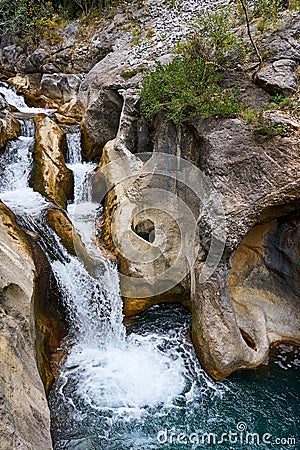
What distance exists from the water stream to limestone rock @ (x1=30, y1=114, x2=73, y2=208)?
1073mm

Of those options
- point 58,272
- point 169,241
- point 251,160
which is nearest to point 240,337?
point 169,241

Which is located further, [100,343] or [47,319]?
[100,343]

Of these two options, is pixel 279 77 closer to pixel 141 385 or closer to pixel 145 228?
pixel 145 228

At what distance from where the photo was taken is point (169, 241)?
29.4ft

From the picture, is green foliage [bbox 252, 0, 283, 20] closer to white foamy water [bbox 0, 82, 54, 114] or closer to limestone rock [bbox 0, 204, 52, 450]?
limestone rock [bbox 0, 204, 52, 450]

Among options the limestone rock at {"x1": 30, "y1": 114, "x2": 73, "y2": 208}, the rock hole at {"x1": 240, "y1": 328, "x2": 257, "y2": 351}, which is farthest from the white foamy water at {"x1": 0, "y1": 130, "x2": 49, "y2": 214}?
the rock hole at {"x1": 240, "y1": 328, "x2": 257, "y2": 351}

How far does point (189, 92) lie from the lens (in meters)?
7.75

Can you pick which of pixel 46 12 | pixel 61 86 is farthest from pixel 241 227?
pixel 46 12

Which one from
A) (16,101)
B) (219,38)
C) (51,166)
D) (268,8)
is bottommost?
(51,166)

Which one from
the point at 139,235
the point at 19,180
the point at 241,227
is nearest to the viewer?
the point at 241,227

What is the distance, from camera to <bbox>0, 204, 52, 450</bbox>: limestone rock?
3.47 metres

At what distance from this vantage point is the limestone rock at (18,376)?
3.47 m

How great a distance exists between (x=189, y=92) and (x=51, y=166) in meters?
5.57

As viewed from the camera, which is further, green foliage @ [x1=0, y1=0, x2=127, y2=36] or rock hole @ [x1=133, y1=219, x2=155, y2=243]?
green foliage @ [x1=0, y1=0, x2=127, y2=36]
